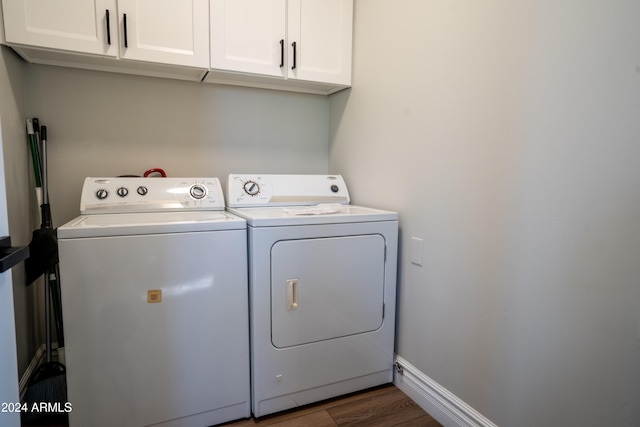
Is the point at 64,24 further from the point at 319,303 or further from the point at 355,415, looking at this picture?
the point at 355,415

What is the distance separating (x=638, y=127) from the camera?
89cm

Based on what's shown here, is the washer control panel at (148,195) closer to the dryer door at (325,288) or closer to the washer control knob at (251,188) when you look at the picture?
the washer control knob at (251,188)

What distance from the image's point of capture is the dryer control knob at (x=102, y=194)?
1670mm

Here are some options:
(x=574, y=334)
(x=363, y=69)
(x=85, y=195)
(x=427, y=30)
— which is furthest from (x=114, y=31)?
(x=574, y=334)

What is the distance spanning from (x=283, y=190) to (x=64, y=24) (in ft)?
4.09

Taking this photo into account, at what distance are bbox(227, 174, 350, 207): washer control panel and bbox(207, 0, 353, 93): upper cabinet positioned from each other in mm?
571

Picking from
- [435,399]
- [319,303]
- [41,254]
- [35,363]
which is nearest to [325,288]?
[319,303]

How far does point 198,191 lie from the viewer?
1.85 m

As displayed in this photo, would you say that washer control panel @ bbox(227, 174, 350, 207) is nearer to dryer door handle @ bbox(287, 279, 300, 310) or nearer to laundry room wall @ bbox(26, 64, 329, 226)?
laundry room wall @ bbox(26, 64, 329, 226)

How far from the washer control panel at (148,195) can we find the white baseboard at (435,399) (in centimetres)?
129

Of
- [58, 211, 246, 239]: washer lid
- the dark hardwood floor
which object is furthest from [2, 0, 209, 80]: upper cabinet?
the dark hardwood floor

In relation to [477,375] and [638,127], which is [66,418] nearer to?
[477,375]

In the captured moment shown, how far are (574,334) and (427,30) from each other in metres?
1.33

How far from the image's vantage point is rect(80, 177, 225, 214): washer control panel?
166cm
